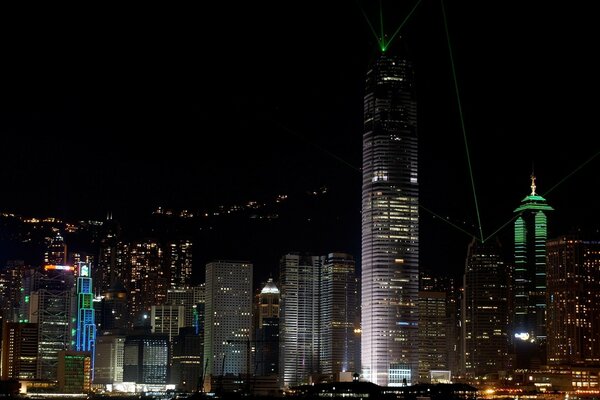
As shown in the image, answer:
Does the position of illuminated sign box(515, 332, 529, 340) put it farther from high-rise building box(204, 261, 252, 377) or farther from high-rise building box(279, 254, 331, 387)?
high-rise building box(204, 261, 252, 377)

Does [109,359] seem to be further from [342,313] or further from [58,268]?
[342,313]

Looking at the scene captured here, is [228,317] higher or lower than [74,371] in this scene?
higher

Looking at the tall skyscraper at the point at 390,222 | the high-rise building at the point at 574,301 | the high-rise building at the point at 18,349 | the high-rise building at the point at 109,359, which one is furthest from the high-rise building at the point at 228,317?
the high-rise building at the point at 574,301

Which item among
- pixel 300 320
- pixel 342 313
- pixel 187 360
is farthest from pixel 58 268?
pixel 342 313

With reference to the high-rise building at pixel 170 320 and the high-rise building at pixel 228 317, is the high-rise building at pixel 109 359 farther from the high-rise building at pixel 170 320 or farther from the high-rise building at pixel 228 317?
the high-rise building at pixel 228 317

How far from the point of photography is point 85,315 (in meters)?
158

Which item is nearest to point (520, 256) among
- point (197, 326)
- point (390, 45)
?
point (390, 45)

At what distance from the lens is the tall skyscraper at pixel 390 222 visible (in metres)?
114

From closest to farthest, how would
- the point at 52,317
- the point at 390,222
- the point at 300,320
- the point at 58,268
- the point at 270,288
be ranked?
the point at 390,222
the point at 300,320
the point at 270,288
the point at 52,317
the point at 58,268

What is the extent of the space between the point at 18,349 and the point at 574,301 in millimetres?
69107

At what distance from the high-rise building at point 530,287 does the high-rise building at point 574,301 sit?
145 inches

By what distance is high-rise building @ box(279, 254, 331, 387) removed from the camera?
14088 centimetres

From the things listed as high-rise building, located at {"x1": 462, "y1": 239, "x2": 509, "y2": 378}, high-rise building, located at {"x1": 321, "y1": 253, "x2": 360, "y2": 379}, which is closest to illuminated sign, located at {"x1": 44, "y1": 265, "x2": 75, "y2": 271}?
high-rise building, located at {"x1": 321, "y1": 253, "x2": 360, "y2": 379}

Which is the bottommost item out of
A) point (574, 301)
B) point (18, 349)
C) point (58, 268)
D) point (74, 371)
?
point (74, 371)
